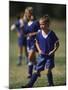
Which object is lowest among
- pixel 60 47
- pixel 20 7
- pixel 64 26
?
pixel 60 47

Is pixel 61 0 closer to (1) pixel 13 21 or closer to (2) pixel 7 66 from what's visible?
(1) pixel 13 21

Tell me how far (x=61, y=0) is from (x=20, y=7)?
1.20ft

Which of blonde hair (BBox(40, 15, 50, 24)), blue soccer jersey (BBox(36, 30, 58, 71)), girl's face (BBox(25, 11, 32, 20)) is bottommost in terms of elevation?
blue soccer jersey (BBox(36, 30, 58, 71))

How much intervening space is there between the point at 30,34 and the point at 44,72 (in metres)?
0.34

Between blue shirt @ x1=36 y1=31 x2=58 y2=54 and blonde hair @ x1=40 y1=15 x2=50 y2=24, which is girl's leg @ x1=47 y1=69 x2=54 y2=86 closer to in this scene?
blue shirt @ x1=36 y1=31 x2=58 y2=54

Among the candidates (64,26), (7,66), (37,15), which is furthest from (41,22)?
(7,66)

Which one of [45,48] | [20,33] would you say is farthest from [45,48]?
[20,33]

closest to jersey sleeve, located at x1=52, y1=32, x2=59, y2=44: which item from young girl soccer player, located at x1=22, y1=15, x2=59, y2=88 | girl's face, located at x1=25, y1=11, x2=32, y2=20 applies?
young girl soccer player, located at x1=22, y1=15, x2=59, y2=88

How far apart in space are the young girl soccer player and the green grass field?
37 millimetres

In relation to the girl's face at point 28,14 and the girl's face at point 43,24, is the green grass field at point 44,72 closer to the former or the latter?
the girl's face at point 43,24

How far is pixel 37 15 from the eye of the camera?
1.93m

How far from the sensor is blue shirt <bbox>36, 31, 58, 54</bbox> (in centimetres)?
193

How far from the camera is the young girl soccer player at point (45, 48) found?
6.34 feet

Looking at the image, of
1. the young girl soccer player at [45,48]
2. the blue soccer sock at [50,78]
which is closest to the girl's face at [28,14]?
the young girl soccer player at [45,48]
